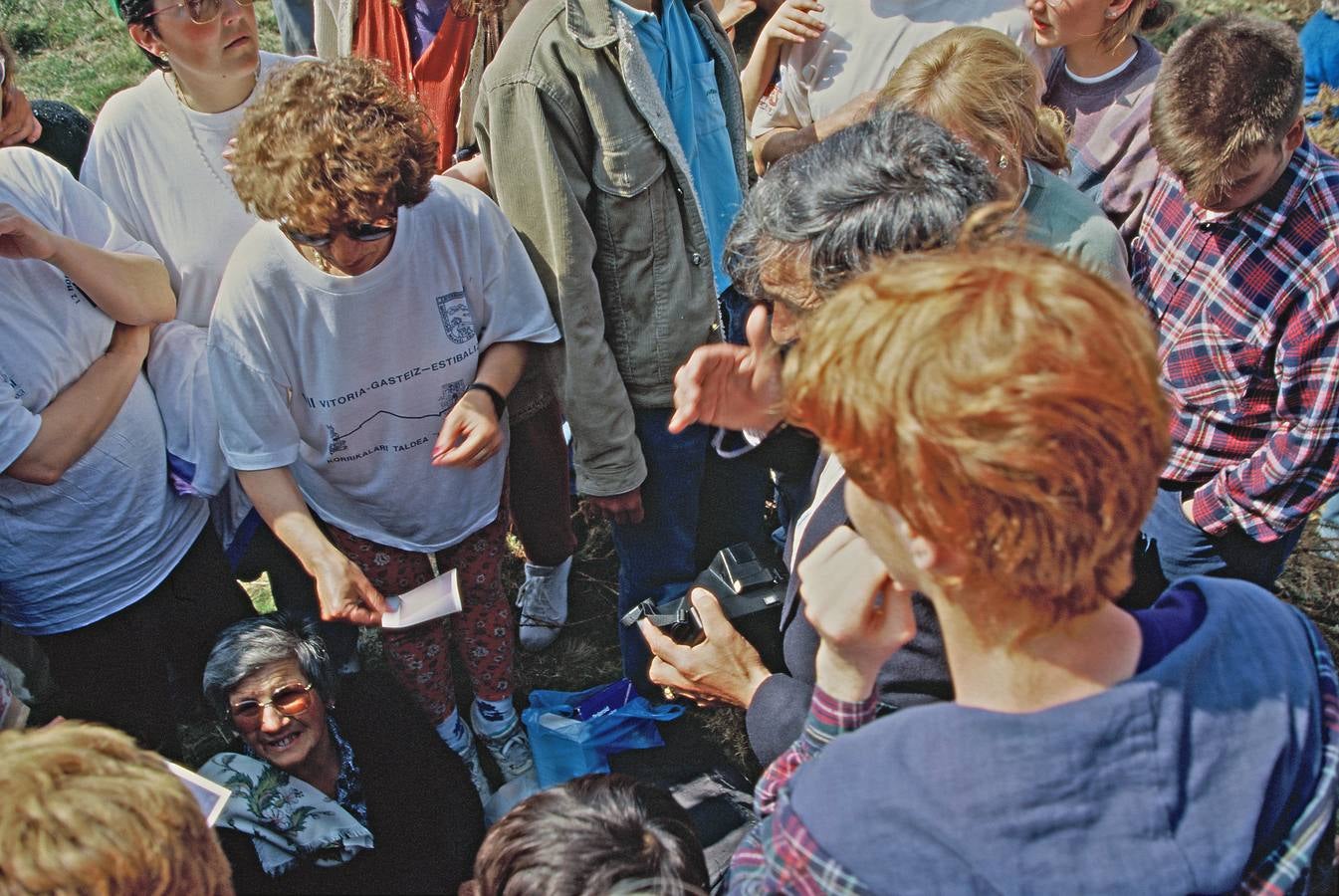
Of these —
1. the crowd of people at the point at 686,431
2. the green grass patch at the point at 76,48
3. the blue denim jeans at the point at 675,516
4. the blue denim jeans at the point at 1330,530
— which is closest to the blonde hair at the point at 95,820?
the crowd of people at the point at 686,431

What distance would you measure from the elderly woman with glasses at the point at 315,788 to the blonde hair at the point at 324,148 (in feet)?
3.52

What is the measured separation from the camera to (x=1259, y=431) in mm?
2428

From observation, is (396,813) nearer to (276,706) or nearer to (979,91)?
(276,706)

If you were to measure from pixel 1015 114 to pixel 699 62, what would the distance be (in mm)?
982

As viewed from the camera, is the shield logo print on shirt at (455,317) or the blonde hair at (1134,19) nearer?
the shield logo print on shirt at (455,317)

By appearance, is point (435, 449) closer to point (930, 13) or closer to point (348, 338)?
point (348, 338)

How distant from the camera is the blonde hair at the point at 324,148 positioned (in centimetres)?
202

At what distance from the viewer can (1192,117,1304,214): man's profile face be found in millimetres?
2143

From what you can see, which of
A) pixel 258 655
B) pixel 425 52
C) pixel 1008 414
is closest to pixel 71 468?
pixel 258 655

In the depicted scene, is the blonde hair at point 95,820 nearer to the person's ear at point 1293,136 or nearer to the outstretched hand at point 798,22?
Result: the person's ear at point 1293,136

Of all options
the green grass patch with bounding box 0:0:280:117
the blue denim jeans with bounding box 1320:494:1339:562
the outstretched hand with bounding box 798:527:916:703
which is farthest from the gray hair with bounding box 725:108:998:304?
the green grass patch with bounding box 0:0:280:117

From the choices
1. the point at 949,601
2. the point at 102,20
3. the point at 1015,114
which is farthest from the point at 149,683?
the point at 102,20

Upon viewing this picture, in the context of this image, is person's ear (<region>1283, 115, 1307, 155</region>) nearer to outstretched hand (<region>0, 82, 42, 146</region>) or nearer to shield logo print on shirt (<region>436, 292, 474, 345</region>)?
shield logo print on shirt (<region>436, 292, 474, 345</region>)

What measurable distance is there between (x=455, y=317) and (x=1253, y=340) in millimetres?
1912
